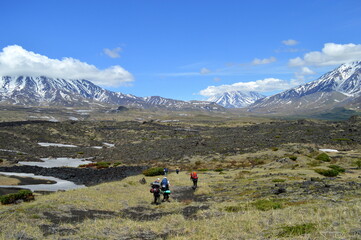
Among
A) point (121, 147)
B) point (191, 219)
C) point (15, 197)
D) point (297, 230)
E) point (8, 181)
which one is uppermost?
point (297, 230)

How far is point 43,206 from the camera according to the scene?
2086 cm

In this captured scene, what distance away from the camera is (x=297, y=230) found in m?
11.9

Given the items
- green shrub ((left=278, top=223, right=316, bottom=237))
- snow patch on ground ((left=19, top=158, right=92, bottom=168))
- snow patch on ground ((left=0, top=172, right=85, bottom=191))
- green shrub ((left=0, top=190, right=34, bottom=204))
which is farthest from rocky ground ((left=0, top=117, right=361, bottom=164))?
green shrub ((left=278, top=223, right=316, bottom=237))

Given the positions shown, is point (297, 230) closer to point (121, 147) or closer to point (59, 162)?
point (59, 162)

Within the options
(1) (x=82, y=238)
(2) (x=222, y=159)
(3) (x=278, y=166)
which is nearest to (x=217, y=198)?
(1) (x=82, y=238)

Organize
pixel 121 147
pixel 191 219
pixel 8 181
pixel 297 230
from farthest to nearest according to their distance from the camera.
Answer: pixel 121 147 < pixel 8 181 < pixel 191 219 < pixel 297 230

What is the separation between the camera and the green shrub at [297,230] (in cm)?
1166

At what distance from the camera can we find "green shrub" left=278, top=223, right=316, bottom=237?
38.3ft

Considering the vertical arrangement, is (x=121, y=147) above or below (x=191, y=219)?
below

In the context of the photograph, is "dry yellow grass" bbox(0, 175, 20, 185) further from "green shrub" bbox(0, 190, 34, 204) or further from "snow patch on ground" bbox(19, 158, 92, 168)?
"snow patch on ground" bbox(19, 158, 92, 168)

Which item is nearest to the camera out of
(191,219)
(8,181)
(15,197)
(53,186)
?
(191,219)

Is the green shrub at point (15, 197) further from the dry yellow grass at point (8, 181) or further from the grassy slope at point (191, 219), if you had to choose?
the dry yellow grass at point (8, 181)

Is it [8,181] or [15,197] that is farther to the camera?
[8,181]

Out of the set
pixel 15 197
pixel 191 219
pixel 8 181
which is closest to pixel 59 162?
pixel 8 181
